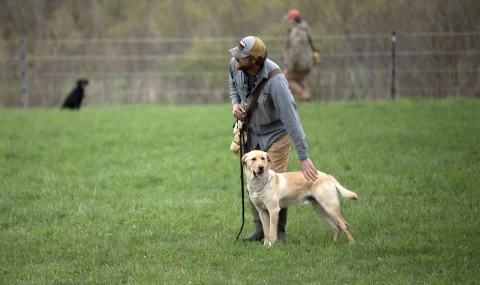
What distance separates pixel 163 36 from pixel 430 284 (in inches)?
767

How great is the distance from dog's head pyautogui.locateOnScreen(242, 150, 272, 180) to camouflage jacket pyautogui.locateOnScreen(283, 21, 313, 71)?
10843 millimetres

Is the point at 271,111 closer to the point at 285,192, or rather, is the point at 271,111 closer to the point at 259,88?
the point at 259,88

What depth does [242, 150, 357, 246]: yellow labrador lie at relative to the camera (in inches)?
247

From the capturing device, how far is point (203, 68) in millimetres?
20562

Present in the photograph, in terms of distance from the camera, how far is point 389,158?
34.7 ft

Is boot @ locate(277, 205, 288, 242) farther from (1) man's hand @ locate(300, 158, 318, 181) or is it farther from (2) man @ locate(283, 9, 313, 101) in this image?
(2) man @ locate(283, 9, 313, 101)

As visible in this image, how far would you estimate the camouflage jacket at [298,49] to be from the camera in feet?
55.3

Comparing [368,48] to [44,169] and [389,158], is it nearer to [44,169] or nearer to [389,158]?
[389,158]

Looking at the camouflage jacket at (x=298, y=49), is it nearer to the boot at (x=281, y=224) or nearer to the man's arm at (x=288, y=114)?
the boot at (x=281, y=224)

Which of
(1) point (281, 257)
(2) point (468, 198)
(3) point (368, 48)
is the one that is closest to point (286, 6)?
(3) point (368, 48)

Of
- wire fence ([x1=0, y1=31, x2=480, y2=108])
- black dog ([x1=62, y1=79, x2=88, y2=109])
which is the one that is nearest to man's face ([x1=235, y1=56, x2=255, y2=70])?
wire fence ([x1=0, y1=31, x2=480, y2=108])

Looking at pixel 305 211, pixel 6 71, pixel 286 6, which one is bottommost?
pixel 305 211

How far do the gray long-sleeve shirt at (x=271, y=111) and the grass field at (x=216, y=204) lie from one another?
3.21ft

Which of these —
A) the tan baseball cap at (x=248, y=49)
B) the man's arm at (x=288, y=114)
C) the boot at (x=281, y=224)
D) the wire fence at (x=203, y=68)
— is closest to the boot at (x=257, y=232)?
the boot at (x=281, y=224)
